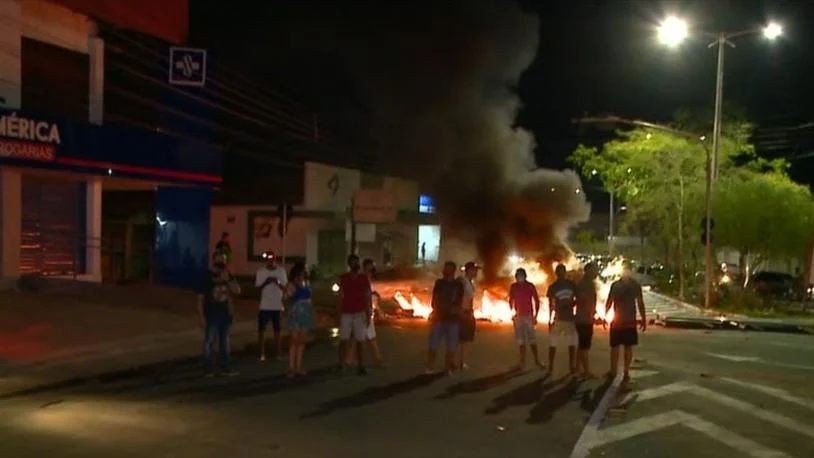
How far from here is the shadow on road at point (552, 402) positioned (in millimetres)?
10871

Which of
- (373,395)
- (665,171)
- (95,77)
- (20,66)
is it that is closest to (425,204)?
(665,171)

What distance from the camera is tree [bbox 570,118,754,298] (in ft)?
124

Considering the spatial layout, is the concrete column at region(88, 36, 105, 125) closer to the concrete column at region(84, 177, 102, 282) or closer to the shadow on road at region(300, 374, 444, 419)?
the concrete column at region(84, 177, 102, 282)

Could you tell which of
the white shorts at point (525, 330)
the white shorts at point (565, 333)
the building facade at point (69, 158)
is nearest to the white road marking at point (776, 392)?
the white shorts at point (565, 333)

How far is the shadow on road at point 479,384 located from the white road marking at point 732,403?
181 centimetres

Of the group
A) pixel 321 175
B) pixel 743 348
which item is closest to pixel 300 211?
pixel 321 175

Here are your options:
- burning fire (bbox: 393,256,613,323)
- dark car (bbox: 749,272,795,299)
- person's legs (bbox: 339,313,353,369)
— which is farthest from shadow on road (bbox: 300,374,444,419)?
dark car (bbox: 749,272,795,299)

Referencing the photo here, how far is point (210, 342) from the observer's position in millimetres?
13758

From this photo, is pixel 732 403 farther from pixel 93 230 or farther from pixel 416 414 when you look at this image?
pixel 93 230

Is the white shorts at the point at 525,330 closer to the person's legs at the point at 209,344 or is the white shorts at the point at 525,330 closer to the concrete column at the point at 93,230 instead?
the person's legs at the point at 209,344

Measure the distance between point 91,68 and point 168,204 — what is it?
4037mm

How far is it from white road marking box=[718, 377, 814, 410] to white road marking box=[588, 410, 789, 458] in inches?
73.8

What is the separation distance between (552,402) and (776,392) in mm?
3229

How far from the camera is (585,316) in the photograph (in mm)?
14289
